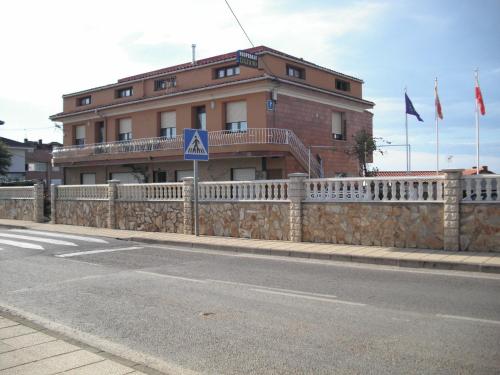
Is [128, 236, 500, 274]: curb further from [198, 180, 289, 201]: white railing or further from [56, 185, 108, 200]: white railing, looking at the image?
[56, 185, 108, 200]: white railing

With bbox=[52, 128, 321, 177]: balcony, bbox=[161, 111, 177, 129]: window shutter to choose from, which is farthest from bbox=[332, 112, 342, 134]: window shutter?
bbox=[161, 111, 177, 129]: window shutter

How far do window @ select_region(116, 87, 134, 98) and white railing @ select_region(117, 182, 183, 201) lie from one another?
16.0 m

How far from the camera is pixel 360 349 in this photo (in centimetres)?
523

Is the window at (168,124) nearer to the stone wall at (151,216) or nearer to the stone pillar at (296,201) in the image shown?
the stone wall at (151,216)

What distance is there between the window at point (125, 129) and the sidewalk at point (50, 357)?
1162 inches

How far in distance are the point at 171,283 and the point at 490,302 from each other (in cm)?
536

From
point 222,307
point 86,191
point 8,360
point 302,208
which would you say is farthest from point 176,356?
point 86,191

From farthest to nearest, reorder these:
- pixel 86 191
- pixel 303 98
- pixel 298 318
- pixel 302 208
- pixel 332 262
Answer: pixel 303 98 → pixel 86 191 → pixel 302 208 → pixel 332 262 → pixel 298 318

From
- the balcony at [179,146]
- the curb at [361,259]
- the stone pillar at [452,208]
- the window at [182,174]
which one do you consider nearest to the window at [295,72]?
the balcony at [179,146]

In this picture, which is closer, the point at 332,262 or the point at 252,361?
the point at 252,361

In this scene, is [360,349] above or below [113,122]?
below

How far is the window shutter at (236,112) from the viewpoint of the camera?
27678 millimetres

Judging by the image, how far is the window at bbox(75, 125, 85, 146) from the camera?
38631 mm

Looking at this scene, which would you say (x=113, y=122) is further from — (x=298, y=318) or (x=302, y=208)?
(x=298, y=318)
